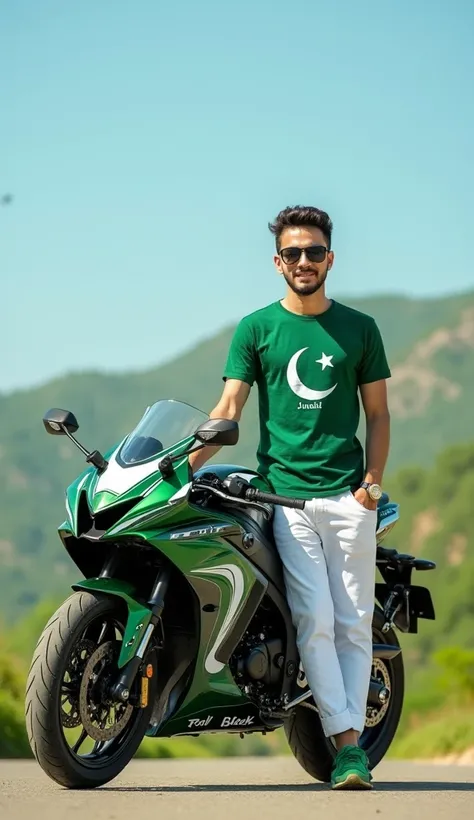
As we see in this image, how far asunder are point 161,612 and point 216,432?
80cm

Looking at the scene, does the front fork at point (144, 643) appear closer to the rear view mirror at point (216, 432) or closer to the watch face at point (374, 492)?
the rear view mirror at point (216, 432)

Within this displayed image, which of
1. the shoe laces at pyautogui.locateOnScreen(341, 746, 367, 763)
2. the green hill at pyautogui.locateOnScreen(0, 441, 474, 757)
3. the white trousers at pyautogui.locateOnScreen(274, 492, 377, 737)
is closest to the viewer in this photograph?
the shoe laces at pyautogui.locateOnScreen(341, 746, 367, 763)

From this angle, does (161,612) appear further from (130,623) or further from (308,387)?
(308,387)

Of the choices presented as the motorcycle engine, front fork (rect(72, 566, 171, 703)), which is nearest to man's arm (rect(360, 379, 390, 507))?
the motorcycle engine

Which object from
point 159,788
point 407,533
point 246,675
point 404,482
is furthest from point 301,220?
point 404,482

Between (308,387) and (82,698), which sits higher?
(308,387)

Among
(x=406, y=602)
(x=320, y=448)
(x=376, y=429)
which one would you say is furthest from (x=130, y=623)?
(x=406, y=602)

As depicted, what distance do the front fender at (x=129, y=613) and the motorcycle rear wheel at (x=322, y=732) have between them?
4.06ft

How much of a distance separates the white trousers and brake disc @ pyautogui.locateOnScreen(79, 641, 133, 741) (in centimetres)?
98

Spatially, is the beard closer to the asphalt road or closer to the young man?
the young man

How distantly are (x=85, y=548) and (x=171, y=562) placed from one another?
1.28 feet

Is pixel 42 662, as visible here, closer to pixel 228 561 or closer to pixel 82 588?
pixel 82 588

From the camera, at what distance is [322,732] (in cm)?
749

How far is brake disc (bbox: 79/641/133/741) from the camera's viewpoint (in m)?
6.14
